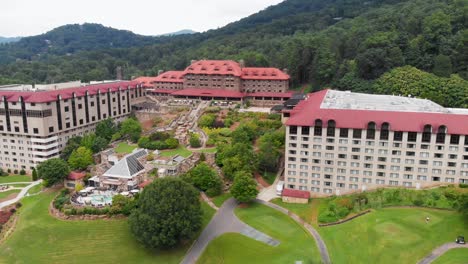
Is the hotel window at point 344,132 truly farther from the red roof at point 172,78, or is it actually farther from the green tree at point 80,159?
the red roof at point 172,78

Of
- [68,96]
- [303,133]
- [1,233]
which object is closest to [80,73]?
[68,96]

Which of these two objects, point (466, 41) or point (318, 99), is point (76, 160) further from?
point (466, 41)

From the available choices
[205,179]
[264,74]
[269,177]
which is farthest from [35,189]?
[264,74]

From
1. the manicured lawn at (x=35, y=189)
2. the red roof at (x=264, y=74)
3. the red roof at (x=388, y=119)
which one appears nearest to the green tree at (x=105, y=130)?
the manicured lawn at (x=35, y=189)

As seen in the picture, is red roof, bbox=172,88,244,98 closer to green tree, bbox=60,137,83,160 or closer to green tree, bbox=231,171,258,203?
green tree, bbox=60,137,83,160

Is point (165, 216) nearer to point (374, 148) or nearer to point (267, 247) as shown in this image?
point (267, 247)

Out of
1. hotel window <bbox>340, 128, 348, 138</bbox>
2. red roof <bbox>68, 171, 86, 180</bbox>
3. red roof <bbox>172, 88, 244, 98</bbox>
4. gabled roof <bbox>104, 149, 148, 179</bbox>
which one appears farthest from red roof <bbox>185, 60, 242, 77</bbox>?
hotel window <bbox>340, 128, 348, 138</bbox>
